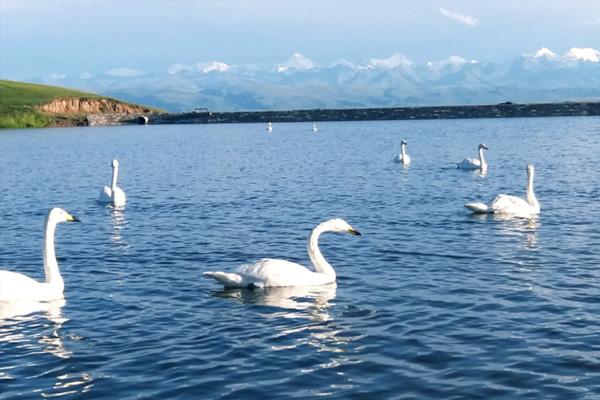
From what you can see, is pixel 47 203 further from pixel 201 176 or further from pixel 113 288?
pixel 113 288

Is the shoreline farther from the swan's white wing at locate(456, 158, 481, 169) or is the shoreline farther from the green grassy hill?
the swan's white wing at locate(456, 158, 481, 169)

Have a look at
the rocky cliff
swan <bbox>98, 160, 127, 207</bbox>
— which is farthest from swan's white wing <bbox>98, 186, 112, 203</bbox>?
the rocky cliff

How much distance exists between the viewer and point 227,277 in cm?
1711

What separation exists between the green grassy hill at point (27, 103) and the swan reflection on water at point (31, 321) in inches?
5417

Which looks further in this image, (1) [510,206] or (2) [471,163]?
(2) [471,163]

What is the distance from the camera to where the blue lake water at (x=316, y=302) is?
12109mm

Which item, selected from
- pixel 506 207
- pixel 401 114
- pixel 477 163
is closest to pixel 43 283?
pixel 506 207

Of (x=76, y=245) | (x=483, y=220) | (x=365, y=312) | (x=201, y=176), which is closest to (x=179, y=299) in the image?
(x=365, y=312)

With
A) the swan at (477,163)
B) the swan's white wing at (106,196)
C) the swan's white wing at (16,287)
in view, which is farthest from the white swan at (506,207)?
the swan at (477,163)

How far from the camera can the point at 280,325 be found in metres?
14.8

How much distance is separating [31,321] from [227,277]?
3.68 meters

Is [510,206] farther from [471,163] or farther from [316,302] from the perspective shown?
[471,163]

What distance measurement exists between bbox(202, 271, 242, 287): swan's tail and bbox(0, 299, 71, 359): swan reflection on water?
2.78 meters

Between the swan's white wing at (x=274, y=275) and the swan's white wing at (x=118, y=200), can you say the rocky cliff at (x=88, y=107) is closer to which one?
the swan's white wing at (x=118, y=200)
